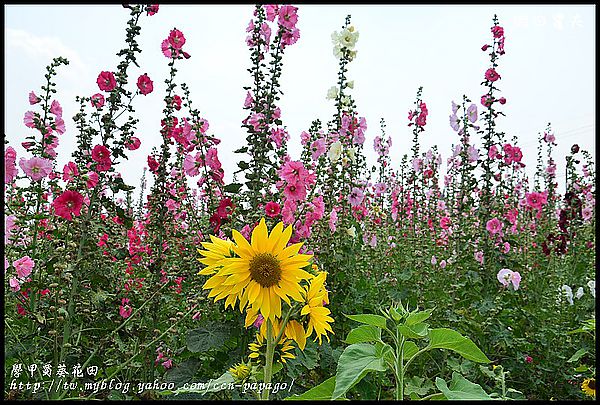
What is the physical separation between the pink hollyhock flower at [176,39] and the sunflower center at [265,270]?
2.56m

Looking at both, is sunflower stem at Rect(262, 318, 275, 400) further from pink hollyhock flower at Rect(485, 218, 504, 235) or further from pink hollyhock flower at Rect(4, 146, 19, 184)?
pink hollyhock flower at Rect(485, 218, 504, 235)

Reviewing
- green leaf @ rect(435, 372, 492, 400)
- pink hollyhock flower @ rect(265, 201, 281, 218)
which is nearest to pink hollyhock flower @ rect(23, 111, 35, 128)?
pink hollyhock flower @ rect(265, 201, 281, 218)

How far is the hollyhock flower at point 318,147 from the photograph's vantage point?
12.4 feet

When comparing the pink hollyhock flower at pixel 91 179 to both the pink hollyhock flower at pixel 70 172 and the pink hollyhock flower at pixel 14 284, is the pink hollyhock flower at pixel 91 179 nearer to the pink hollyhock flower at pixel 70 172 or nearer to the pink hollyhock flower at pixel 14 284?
the pink hollyhock flower at pixel 70 172

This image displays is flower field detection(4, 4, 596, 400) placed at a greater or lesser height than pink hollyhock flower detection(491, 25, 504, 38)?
lesser

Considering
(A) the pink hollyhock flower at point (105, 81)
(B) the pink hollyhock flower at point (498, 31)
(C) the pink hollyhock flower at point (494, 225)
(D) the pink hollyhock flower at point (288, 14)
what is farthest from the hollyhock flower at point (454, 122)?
(A) the pink hollyhock flower at point (105, 81)

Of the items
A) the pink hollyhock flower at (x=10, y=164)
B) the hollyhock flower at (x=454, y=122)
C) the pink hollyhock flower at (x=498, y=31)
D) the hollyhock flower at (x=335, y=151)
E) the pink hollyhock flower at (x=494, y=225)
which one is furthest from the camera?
the hollyhock flower at (x=454, y=122)

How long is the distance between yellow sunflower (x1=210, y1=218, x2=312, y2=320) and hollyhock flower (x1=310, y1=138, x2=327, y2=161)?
233 cm

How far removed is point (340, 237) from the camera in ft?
13.2

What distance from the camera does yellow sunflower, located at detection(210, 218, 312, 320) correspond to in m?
1.45

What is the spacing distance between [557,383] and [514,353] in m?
0.34

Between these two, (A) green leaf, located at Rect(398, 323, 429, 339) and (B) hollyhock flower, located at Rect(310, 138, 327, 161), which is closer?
(A) green leaf, located at Rect(398, 323, 429, 339)

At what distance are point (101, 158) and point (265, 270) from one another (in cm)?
181

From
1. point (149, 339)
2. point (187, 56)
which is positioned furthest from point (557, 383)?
point (187, 56)
